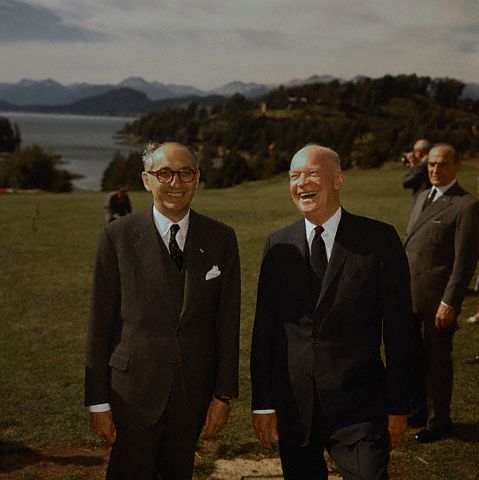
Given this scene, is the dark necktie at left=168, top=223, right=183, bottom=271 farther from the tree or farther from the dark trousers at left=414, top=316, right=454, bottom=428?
the tree

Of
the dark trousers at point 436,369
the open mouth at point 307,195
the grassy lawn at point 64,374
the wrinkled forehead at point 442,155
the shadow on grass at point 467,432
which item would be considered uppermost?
the wrinkled forehead at point 442,155

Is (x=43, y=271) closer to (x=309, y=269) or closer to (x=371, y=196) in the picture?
(x=309, y=269)

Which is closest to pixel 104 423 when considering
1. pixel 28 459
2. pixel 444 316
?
Answer: pixel 28 459

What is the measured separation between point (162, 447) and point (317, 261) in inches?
62.6

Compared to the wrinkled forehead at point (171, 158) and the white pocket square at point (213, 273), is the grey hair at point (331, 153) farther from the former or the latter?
the white pocket square at point (213, 273)

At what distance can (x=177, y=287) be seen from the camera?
3.19 m

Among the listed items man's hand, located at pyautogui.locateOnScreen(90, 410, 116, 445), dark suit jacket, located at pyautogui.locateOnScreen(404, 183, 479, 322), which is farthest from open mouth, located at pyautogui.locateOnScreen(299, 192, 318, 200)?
dark suit jacket, located at pyautogui.locateOnScreen(404, 183, 479, 322)

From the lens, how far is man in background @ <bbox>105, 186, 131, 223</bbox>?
14217 mm

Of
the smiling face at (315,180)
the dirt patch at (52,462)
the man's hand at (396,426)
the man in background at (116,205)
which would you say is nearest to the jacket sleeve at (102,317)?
the smiling face at (315,180)

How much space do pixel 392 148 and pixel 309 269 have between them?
97.8 m

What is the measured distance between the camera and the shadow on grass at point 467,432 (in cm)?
545

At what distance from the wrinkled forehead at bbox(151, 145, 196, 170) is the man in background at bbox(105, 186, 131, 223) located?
11.3 meters

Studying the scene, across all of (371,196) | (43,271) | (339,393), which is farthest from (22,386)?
(371,196)

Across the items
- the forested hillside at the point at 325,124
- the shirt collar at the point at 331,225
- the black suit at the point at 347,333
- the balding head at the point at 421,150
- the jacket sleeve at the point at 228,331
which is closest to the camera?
the black suit at the point at 347,333
